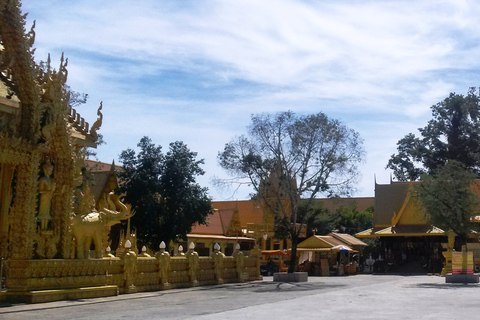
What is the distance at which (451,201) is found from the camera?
3597 cm

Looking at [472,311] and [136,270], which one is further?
[136,270]

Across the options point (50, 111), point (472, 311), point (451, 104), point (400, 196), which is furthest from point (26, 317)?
point (451, 104)

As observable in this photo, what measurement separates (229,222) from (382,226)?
12.4 meters

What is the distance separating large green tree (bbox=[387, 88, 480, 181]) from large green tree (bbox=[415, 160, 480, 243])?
19.0 m

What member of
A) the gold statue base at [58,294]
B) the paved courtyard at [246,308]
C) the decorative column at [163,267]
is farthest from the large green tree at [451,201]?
the gold statue base at [58,294]

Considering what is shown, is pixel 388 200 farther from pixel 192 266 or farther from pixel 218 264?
pixel 192 266

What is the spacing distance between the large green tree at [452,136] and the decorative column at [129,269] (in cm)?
4250

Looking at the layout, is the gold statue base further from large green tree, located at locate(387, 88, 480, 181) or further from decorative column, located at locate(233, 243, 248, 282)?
large green tree, located at locate(387, 88, 480, 181)

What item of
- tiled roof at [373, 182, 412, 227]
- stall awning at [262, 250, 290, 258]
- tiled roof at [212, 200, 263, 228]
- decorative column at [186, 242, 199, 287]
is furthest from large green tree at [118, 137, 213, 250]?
tiled roof at [212, 200, 263, 228]

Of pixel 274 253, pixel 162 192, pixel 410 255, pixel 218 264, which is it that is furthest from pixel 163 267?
pixel 410 255

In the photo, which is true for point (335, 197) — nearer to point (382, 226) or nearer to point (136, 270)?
point (136, 270)

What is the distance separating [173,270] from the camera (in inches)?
843

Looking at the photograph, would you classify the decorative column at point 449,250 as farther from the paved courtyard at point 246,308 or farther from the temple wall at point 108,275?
the paved courtyard at point 246,308

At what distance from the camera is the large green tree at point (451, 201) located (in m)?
36.0
